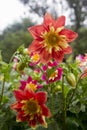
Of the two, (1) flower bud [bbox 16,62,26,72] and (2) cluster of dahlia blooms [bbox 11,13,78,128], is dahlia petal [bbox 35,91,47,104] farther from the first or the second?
(1) flower bud [bbox 16,62,26,72]

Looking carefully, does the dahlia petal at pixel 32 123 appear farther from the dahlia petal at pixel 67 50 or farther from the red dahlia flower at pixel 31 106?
the dahlia petal at pixel 67 50

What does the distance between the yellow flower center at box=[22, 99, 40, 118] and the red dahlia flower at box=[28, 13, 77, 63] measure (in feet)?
0.22

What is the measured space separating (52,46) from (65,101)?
10 cm

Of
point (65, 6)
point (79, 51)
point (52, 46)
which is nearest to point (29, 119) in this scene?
point (52, 46)

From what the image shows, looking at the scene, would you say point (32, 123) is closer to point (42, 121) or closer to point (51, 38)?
point (42, 121)

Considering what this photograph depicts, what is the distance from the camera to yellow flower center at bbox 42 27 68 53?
62cm

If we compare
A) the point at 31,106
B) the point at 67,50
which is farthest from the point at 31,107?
the point at 67,50

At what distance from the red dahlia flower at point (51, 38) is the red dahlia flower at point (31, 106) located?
0.06 metres

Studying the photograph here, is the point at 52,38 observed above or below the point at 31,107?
above

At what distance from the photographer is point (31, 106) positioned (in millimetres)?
608

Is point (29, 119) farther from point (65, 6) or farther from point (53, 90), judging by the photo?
point (65, 6)

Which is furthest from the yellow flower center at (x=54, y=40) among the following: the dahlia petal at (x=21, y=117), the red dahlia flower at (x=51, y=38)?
the dahlia petal at (x=21, y=117)

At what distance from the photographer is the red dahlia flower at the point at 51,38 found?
2.04 feet

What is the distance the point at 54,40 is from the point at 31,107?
0.11 meters
